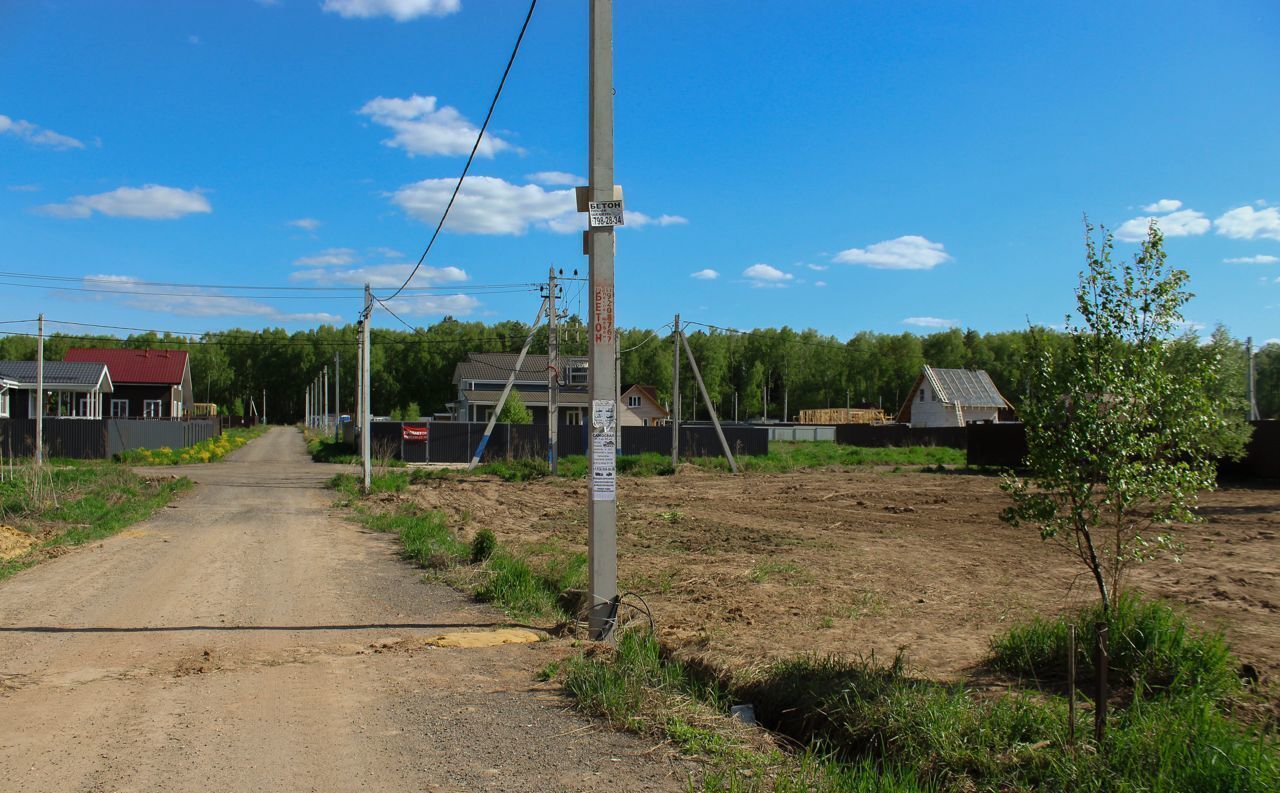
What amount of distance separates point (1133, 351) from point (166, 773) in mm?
6475

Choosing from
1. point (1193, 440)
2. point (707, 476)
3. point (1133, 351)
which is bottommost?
point (707, 476)

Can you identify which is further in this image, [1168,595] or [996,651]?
[1168,595]

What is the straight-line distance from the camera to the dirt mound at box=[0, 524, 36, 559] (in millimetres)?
13141

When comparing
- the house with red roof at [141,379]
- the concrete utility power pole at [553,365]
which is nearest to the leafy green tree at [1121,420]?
the concrete utility power pole at [553,365]

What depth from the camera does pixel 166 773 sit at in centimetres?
452

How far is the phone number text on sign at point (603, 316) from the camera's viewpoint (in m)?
7.99

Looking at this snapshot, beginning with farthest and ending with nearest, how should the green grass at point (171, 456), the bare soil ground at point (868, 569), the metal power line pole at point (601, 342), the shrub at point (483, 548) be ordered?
the green grass at point (171, 456)
the shrub at point (483, 548)
the metal power line pole at point (601, 342)
the bare soil ground at point (868, 569)

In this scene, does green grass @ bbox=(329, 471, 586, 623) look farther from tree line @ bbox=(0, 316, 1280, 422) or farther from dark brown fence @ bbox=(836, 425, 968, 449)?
tree line @ bbox=(0, 316, 1280, 422)

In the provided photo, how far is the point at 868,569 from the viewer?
1173 centimetres

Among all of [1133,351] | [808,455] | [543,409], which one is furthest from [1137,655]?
[543,409]

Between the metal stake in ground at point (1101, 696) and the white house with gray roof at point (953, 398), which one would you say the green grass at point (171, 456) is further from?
the white house with gray roof at point (953, 398)

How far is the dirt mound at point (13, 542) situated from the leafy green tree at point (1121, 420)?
13764 mm

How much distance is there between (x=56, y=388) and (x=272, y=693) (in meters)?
51.8

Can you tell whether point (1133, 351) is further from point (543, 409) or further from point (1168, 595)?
point (543, 409)
